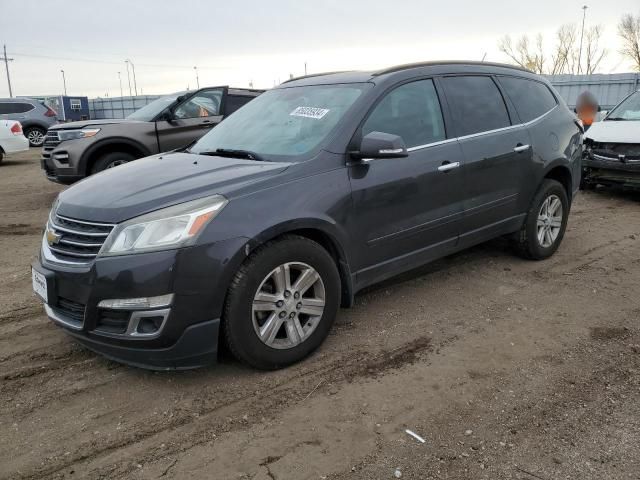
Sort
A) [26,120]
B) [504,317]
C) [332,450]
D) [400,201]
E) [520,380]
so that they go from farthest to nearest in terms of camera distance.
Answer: [26,120], [504,317], [400,201], [520,380], [332,450]

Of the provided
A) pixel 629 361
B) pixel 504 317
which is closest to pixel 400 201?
pixel 504 317

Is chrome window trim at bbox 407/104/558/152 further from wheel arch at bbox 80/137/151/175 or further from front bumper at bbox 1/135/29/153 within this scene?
front bumper at bbox 1/135/29/153

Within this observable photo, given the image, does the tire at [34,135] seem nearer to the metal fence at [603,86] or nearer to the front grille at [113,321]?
the metal fence at [603,86]

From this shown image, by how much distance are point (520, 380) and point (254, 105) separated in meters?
2.89

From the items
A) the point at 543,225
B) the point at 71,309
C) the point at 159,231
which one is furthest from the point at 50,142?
the point at 543,225

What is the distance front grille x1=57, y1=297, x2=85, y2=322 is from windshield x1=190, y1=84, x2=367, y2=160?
1.44 m

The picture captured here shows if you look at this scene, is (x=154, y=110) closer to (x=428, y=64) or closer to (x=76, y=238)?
(x=428, y=64)

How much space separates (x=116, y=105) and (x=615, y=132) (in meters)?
26.9

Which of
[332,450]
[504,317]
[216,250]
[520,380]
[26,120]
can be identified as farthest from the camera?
[26,120]

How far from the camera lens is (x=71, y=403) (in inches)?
116

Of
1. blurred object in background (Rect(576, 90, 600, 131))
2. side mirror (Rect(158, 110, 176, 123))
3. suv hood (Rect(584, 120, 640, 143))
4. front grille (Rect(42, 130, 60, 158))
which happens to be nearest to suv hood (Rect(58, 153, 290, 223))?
side mirror (Rect(158, 110, 176, 123))

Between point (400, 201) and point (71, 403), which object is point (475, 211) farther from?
point (71, 403)

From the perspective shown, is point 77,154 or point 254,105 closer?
point 254,105

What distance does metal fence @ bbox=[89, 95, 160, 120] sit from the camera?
27.7 metres
